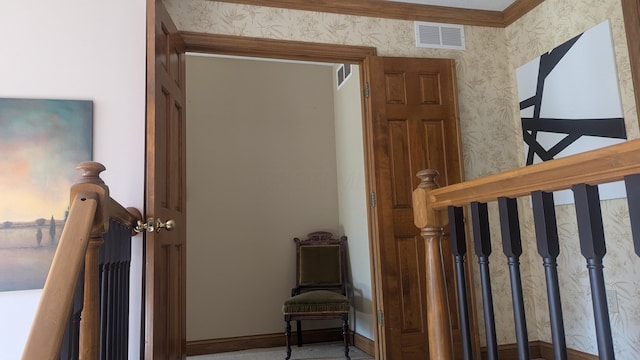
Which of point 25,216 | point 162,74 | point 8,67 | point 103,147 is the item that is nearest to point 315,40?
point 162,74

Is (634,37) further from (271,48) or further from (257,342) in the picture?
(257,342)

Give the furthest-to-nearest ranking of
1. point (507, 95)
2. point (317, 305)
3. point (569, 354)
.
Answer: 1. point (317, 305)
2. point (507, 95)
3. point (569, 354)

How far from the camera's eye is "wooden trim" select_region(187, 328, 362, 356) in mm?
3879

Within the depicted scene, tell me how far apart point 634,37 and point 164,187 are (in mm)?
2617

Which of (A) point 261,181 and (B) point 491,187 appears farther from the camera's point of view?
(A) point 261,181

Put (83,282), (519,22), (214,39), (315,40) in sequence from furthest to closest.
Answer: (519,22) < (315,40) < (214,39) < (83,282)

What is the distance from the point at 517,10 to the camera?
3.39 m

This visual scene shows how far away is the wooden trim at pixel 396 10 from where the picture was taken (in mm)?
3145

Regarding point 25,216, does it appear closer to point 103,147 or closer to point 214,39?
point 103,147

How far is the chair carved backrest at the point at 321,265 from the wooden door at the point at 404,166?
3.61 feet

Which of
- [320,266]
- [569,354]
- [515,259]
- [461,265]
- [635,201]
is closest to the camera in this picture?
[635,201]

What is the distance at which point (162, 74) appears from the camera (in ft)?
7.29

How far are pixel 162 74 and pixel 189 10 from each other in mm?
947

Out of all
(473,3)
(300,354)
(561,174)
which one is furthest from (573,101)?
(300,354)
